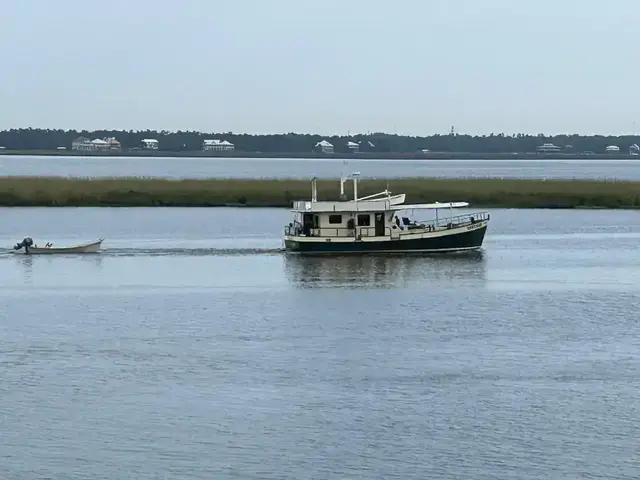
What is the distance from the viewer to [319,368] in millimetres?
39188

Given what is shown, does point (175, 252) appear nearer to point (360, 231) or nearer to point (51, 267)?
point (51, 267)

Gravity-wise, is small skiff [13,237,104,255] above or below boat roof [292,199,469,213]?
below

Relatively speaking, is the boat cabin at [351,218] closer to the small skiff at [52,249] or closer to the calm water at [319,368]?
the calm water at [319,368]

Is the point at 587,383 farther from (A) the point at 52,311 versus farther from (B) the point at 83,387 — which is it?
(A) the point at 52,311

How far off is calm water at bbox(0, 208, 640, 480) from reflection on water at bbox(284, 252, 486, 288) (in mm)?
201

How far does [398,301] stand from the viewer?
176 ft

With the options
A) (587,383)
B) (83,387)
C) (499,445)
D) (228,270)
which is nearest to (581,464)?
(499,445)

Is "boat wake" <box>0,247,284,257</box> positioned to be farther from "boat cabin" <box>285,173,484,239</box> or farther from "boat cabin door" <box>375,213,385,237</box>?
"boat cabin door" <box>375,213,385,237</box>

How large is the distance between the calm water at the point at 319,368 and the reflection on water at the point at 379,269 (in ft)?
0.66

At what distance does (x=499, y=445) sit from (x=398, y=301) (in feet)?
74.7

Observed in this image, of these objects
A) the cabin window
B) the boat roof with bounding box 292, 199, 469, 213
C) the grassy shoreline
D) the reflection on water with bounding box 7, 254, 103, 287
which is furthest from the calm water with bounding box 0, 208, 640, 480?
the grassy shoreline

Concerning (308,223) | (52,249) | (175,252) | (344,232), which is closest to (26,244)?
(52,249)

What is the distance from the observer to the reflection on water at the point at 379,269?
6050 cm

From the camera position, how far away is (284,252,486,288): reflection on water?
198 ft
